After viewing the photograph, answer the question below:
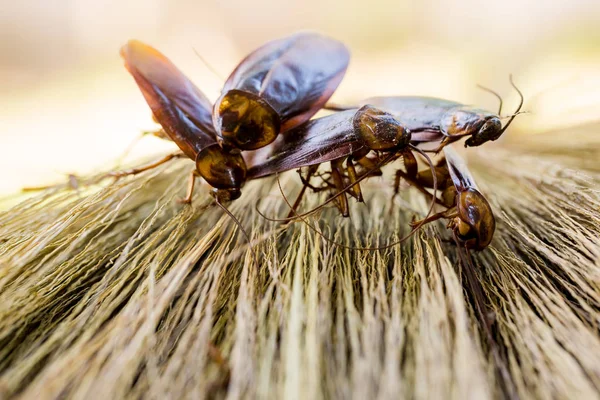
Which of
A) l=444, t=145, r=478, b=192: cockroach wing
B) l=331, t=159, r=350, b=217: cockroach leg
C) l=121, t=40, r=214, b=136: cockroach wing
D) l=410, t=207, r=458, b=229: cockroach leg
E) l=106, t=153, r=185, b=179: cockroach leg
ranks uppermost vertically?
l=121, t=40, r=214, b=136: cockroach wing

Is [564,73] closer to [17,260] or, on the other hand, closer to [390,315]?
[390,315]

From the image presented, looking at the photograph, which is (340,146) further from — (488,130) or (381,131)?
(488,130)

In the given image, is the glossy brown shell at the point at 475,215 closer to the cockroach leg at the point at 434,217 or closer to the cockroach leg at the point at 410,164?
the cockroach leg at the point at 434,217

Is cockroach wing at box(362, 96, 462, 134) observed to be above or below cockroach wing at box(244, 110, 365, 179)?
below

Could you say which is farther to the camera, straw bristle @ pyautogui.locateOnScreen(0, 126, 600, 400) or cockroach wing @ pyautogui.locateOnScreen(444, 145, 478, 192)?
cockroach wing @ pyautogui.locateOnScreen(444, 145, 478, 192)

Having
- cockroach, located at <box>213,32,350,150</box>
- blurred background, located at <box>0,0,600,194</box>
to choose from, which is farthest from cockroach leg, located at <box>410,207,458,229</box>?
blurred background, located at <box>0,0,600,194</box>

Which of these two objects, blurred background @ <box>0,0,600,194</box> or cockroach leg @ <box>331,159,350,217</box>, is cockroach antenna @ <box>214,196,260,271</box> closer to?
cockroach leg @ <box>331,159,350,217</box>
